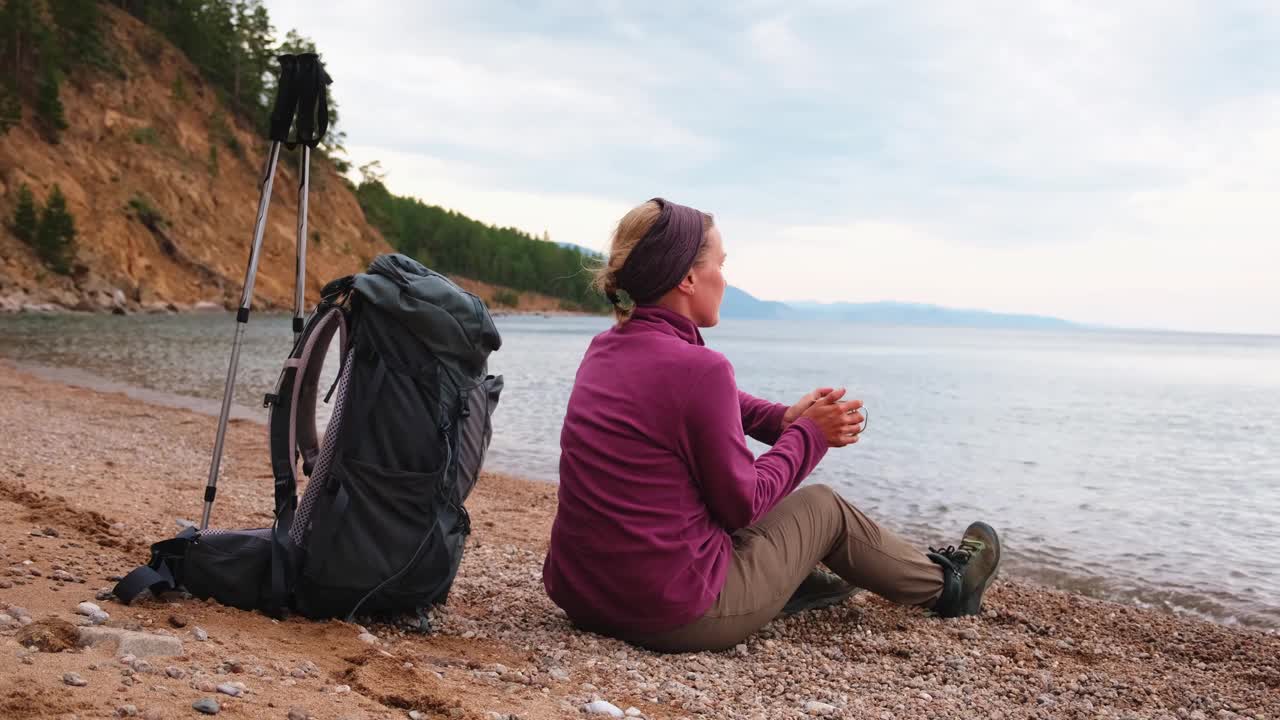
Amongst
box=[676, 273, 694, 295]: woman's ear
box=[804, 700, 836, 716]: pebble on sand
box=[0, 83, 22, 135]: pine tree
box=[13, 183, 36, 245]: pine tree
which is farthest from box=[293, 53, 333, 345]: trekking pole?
box=[0, 83, 22, 135]: pine tree

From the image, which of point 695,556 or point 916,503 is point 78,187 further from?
point 695,556

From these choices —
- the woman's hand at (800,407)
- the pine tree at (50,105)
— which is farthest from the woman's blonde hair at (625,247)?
the pine tree at (50,105)

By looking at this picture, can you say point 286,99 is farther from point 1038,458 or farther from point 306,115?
point 1038,458

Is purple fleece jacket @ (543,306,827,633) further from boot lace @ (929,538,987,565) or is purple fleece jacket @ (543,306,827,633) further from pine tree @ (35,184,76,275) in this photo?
pine tree @ (35,184,76,275)

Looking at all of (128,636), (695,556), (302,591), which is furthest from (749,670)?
(128,636)

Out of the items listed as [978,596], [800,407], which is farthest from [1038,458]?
[800,407]

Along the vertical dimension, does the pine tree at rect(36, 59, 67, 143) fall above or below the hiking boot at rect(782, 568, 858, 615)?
above

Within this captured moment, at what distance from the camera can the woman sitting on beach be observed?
3525 mm

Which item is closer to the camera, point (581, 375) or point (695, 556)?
point (695, 556)

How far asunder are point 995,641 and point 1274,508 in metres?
8.24

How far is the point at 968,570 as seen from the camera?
4805mm

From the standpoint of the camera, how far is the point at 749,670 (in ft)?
12.6

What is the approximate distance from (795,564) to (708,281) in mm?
1316

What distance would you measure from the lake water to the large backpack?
5.06 m
